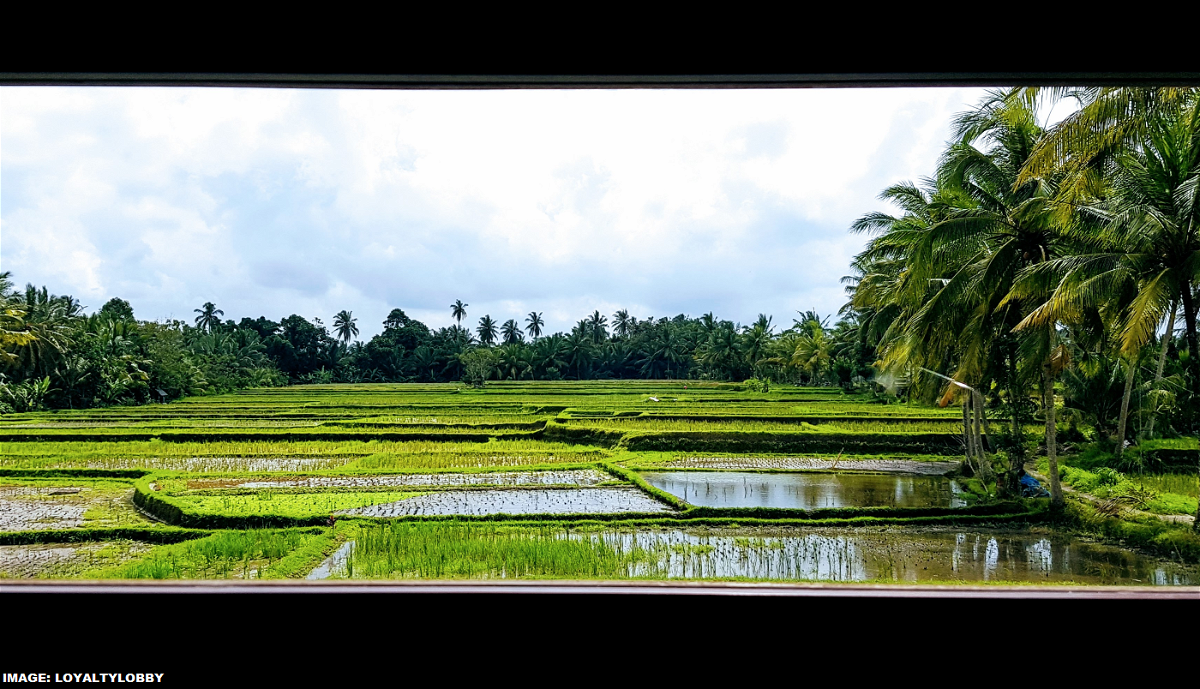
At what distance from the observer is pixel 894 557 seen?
5.34 metres

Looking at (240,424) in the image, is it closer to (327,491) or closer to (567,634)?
(327,491)

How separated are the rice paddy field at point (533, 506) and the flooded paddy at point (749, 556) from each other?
0.02 m

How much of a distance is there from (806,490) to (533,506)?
3110 mm

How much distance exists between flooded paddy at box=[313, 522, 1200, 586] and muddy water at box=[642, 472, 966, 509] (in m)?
1.17

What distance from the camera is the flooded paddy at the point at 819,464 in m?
9.45

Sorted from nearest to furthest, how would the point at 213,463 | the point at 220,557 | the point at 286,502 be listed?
the point at 220,557 < the point at 286,502 < the point at 213,463

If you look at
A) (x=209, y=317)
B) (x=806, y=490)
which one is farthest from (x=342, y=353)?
(x=806, y=490)

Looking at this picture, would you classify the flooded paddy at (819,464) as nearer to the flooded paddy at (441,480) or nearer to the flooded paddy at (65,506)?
the flooded paddy at (441,480)

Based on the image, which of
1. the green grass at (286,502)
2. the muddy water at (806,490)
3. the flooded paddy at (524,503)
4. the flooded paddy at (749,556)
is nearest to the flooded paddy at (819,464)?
the muddy water at (806,490)

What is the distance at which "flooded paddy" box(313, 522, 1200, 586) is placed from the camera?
482cm

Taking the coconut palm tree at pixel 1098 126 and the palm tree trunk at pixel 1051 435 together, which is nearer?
the coconut palm tree at pixel 1098 126

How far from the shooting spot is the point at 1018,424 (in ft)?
24.1

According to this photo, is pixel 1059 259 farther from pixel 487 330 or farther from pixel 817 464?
pixel 487 330

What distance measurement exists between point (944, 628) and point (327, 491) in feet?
22.7
